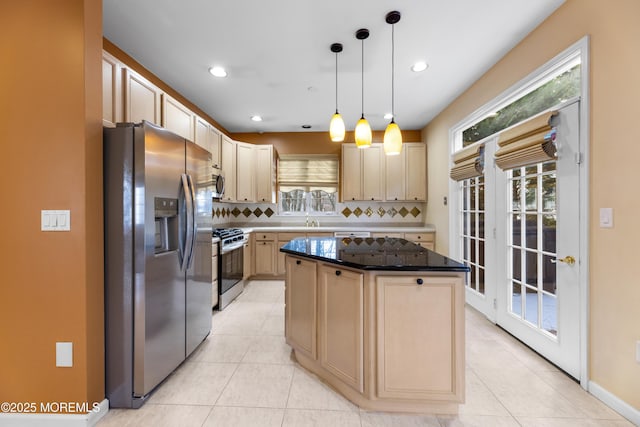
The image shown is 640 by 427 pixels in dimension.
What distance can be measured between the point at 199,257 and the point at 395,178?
3646 millimetres

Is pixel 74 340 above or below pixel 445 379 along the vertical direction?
above

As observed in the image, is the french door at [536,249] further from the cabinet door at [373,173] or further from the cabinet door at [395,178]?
the cabinet door at [373,173]

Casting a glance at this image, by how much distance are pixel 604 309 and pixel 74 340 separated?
10.5 feet

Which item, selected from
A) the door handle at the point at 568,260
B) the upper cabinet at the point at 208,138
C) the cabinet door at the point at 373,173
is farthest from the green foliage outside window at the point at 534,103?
the upper cabinet at the point at 208,138

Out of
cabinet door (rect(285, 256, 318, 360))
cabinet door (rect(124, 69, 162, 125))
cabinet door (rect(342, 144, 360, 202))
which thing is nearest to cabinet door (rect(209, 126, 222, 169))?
cabinet door (rect(124, 69, 162, 125))

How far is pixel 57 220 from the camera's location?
1.60 meters

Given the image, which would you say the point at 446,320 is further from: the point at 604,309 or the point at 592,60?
the point at 592,60

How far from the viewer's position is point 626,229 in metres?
1.63

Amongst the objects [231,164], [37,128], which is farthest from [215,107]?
[37,128]

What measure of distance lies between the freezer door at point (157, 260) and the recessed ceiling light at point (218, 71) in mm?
1269

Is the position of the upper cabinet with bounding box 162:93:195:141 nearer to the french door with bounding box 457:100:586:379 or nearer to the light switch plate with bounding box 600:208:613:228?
the french door with bounding box 457:100:586:379

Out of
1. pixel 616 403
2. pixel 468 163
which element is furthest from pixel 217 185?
pixel 616 403

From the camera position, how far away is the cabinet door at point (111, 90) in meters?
1.94

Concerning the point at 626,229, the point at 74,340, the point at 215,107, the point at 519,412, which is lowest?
the point at 519,412
